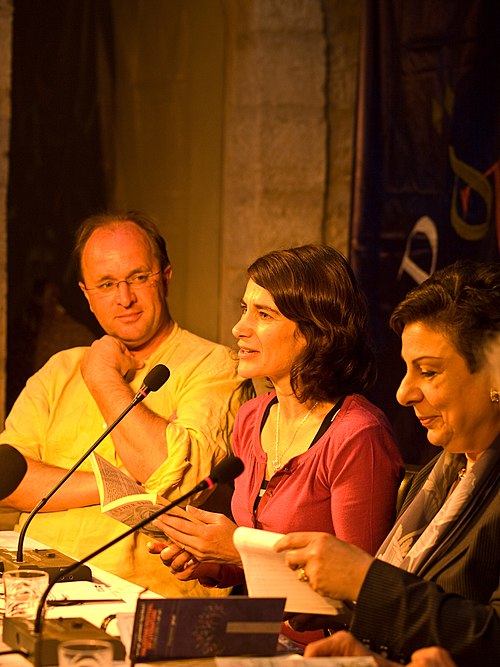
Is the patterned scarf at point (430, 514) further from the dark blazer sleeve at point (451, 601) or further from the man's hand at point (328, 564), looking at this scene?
the man's hand at point (328, 564)

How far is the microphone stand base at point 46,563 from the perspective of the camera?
2641 mm

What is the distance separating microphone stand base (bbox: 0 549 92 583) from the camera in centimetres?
264

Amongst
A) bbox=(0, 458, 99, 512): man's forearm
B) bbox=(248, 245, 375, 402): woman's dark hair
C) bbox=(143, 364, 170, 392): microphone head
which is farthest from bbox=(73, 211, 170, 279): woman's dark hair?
bbox=(143, 364, 170, 392): microphone head

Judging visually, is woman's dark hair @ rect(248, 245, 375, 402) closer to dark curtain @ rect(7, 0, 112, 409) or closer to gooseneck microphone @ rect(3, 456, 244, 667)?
gooseneck microphone @ rect(3, 456, 244, 667)

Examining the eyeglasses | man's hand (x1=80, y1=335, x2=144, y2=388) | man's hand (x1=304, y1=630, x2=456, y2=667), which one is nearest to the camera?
man's hand (x1=304, y1=630, x2=456, y2=667)

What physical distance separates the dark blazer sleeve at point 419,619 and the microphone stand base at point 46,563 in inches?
35.2

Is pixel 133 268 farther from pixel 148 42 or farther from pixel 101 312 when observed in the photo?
pixel 148 42

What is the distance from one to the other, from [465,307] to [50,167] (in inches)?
160

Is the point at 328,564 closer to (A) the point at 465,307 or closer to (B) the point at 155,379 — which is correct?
(A) the point at 465,307

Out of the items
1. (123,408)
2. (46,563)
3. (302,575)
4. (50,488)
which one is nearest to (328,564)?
(302,575)

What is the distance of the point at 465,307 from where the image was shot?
2.29 meters

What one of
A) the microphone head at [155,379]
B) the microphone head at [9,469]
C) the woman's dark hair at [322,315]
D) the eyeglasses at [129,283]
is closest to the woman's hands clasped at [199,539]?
the microphone head at [155,379]

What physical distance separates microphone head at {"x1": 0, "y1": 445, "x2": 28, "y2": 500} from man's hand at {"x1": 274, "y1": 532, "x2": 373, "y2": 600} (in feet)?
4.44

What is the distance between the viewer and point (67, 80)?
19.8 ft
